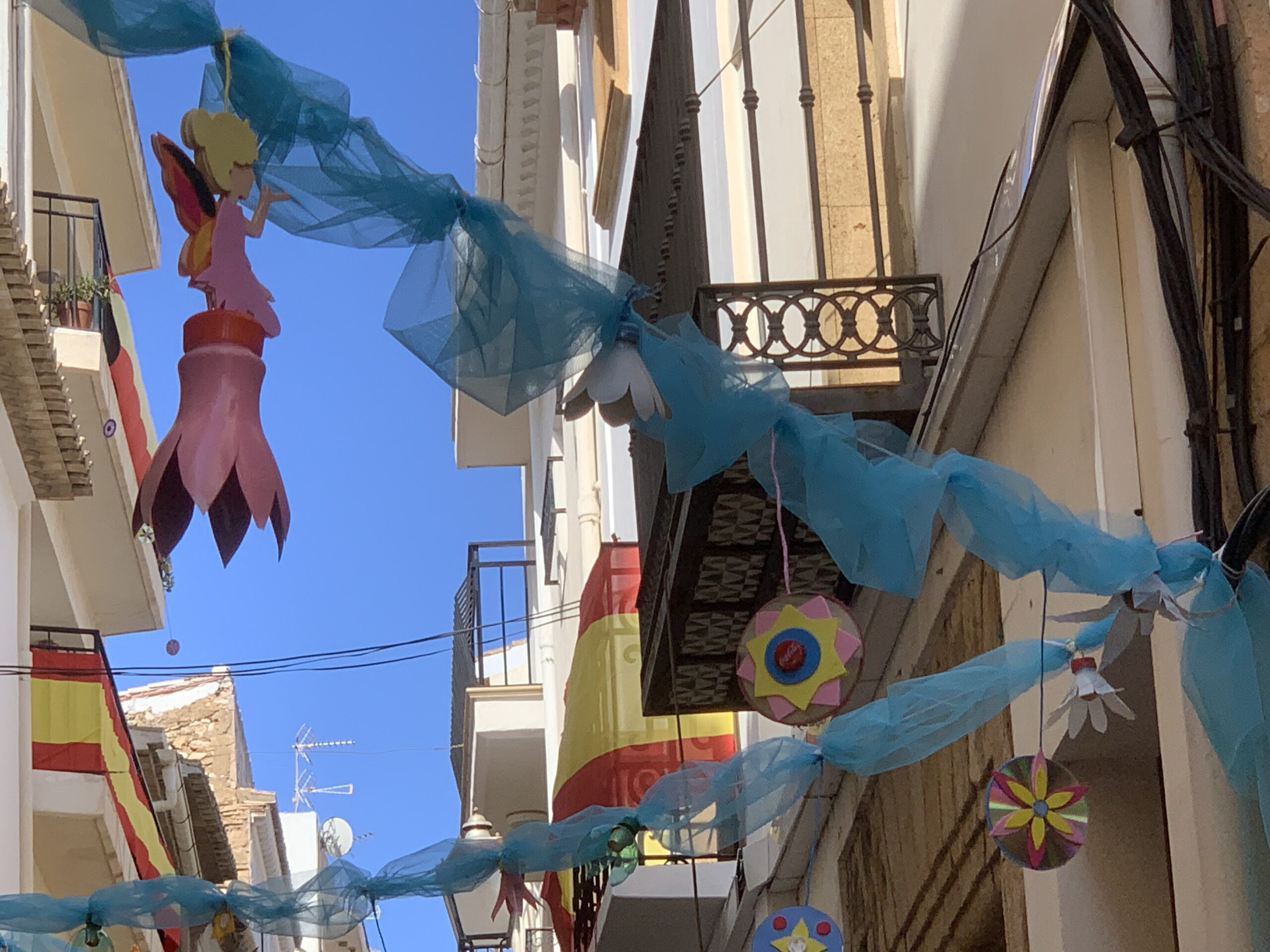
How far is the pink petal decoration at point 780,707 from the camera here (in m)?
4.70

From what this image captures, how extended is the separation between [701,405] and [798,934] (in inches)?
53.9

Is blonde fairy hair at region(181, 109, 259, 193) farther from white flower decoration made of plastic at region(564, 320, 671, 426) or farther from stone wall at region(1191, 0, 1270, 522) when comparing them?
stone wall at region(1191, 0, 1270, 522)

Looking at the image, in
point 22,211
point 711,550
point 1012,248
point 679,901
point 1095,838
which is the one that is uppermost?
point 22,211

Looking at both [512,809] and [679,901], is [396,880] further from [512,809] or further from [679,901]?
[512,809]

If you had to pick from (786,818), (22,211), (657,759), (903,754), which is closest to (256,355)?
(903,754)

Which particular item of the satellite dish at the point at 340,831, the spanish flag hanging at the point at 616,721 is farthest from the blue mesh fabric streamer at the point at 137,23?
the satellite dish at the point at 340,831

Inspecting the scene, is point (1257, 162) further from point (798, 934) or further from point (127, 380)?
point (127, 380)

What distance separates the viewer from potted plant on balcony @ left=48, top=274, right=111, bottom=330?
15.1 m

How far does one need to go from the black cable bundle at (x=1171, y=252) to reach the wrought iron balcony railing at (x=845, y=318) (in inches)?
84.1

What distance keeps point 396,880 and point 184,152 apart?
2.65 m

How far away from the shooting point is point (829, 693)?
468 centimetres

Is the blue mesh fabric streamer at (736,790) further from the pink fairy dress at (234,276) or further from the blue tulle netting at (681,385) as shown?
the pink fairy dress at (234,276)

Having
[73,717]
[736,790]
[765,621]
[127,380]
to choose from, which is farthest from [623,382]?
[127,380]

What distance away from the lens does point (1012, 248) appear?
553 cm
